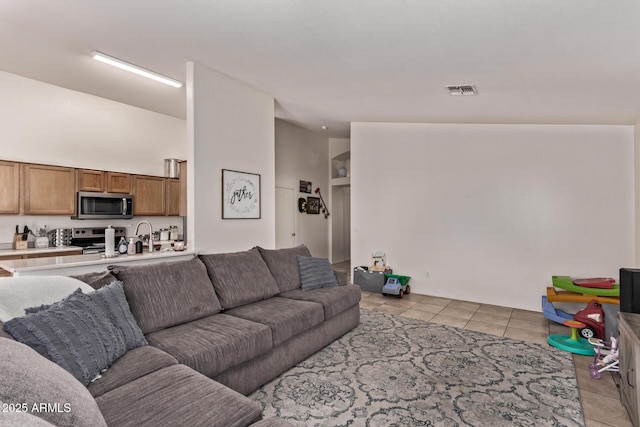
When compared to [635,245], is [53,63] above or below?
above

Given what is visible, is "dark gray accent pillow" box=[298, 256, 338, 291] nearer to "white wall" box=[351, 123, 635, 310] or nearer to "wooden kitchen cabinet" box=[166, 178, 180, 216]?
"white wall" box=[351, 123, 635, 310]

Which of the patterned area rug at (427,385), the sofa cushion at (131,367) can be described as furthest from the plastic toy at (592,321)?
the sofa cushion at (131,367)

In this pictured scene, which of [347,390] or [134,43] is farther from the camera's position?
[134,43]

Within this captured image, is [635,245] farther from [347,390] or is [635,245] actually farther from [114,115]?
[114,115]

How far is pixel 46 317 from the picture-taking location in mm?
1643

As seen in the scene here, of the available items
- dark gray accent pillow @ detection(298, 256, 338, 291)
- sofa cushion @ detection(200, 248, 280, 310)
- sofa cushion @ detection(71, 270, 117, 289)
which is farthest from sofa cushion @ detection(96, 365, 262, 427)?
dark gray accent pillow @ detection(298, 256, 338, 291)

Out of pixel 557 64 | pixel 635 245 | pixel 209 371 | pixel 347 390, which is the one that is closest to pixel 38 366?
pixel 209 371

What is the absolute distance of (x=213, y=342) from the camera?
2.18m

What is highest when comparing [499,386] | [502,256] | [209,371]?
[502,256]

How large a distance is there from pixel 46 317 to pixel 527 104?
458 cm

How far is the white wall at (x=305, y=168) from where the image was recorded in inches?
276

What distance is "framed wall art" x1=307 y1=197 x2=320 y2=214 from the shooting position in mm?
7734

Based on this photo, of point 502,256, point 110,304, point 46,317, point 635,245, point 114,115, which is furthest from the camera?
point 114,115

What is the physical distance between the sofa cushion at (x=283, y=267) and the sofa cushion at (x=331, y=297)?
3.7 inches
